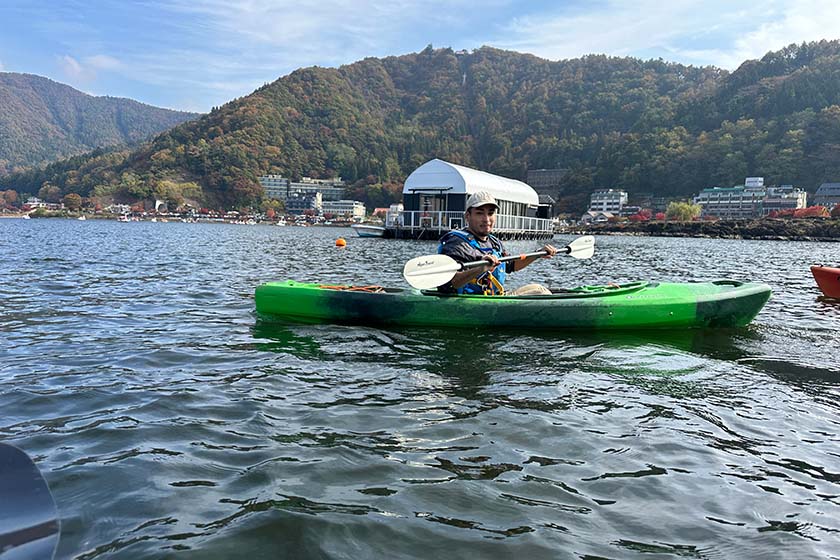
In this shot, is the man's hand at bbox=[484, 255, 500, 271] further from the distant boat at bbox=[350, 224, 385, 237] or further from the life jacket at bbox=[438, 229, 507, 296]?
the distant boat at bbox=[350, 224, 385, 237]

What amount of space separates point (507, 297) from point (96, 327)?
6546 mm

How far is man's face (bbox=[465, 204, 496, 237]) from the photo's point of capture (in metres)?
8.09

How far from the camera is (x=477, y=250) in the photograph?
28.2 feet

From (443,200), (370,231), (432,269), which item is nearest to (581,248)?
(432,269)

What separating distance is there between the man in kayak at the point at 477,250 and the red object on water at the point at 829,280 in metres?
9.07

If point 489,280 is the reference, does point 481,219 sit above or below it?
above

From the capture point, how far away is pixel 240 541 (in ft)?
10.2

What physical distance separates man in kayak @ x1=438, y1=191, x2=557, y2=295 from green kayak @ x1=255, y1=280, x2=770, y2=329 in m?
0.31

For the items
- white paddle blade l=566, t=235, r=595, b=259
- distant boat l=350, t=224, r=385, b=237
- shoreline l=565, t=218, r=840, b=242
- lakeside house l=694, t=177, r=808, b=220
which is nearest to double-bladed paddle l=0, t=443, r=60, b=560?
white paddle blade l=566, t=235, r=595, b=259

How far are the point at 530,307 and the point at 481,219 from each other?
1614mm

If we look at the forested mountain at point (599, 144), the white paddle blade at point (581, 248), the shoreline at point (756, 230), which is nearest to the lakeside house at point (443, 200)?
the shoreline at point (756, 230)

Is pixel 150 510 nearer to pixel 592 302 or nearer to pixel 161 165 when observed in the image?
pixel 592 302

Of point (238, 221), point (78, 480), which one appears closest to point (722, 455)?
point (78, 480)

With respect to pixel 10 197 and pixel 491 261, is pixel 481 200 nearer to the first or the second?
pixel 491 261
